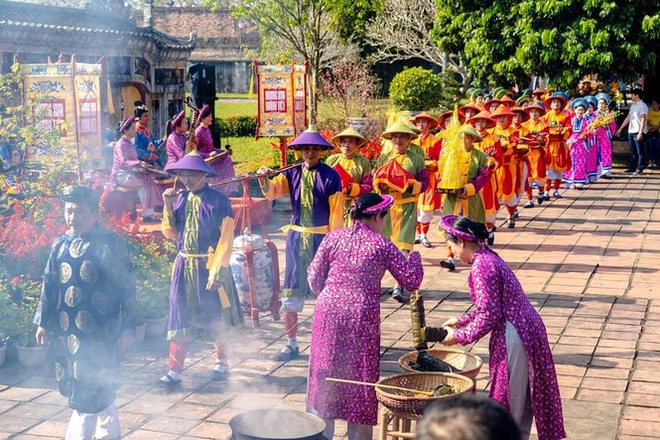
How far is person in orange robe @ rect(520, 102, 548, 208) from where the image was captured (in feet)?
56.5

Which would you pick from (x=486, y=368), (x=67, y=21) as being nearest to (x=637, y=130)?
(x=67, y=21)

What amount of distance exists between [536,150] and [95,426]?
13.1 m

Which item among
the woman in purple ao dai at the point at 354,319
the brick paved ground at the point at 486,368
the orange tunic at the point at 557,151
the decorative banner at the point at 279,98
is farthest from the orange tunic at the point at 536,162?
the woman in purple ao dai at the point at 354,319

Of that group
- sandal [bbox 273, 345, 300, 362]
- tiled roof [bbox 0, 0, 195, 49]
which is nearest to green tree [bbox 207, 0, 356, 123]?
tiled roof [bbox 0, 0, 195, 49]

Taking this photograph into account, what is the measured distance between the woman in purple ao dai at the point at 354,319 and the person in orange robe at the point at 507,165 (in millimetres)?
9381

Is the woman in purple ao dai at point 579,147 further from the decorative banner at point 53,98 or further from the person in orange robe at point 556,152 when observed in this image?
the decorative banner at point 53,98

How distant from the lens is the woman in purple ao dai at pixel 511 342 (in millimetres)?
5266

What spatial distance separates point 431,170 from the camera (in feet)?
43.8

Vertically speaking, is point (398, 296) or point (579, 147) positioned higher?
point (579, 147)

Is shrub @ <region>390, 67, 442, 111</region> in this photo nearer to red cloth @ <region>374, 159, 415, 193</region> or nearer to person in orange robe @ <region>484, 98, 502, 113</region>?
person in orange robe @ <region>484, 98, 502, 113</region>

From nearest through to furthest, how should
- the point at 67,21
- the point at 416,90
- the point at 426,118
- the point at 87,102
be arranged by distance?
the point at 87,102 < the point at 426,118 < the point at 67,21 < the point at 416,90

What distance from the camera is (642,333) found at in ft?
29.2

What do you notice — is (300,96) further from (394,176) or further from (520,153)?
(520,153)

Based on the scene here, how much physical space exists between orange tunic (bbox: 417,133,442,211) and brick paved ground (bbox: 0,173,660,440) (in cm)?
68
